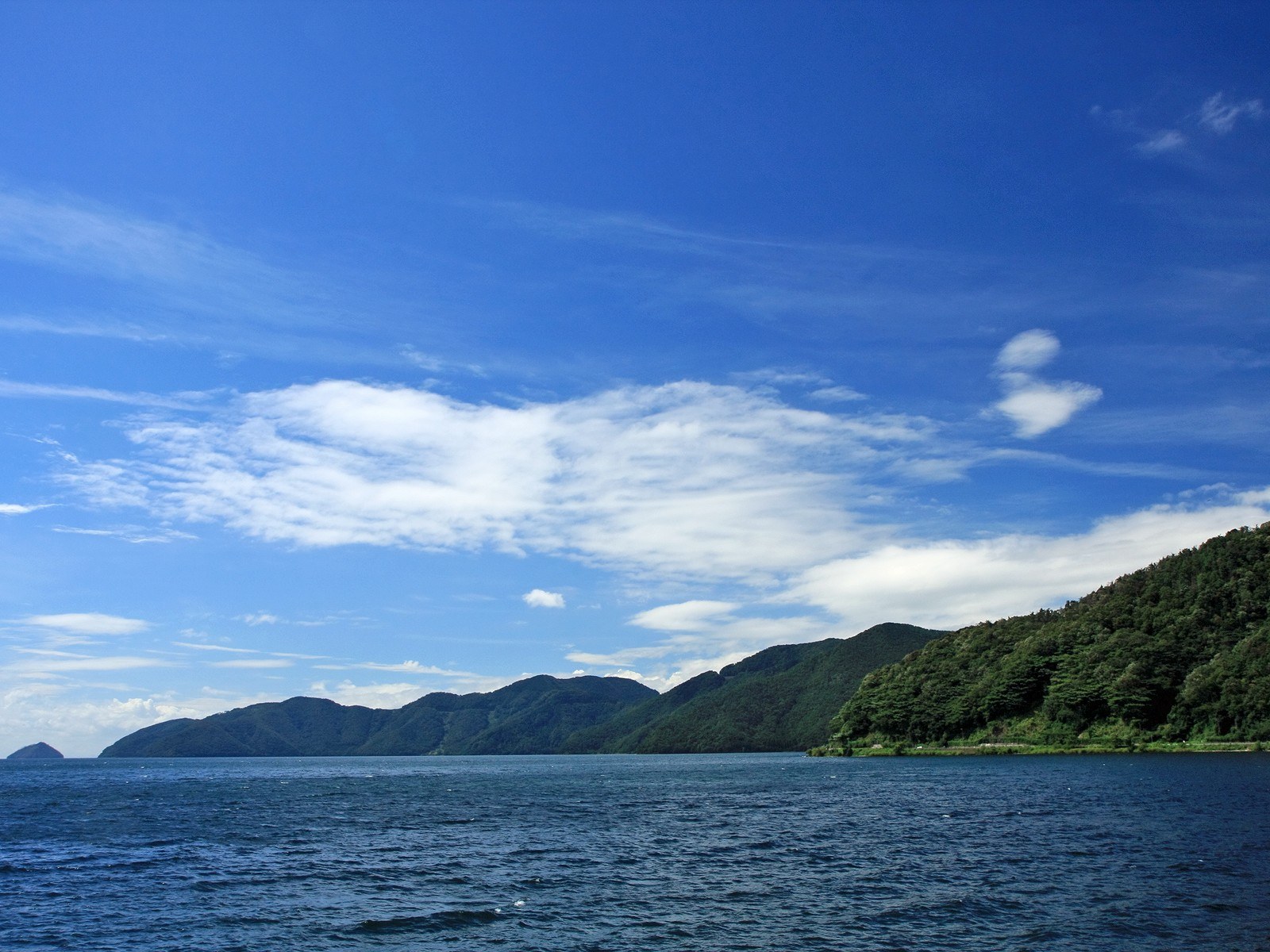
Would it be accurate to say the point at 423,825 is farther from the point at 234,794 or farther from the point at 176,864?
the point at 234,794

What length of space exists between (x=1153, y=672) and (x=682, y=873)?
487 ft

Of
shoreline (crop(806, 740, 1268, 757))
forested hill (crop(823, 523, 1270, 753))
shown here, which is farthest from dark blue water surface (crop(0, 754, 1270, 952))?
forested hill (crop(823, 523, 1270, 753))

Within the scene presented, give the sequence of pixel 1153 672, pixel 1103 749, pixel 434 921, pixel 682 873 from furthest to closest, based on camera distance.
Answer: pixel 1153 672 < pixel 1103 749 < pixel 682 873 < pixel 434 921

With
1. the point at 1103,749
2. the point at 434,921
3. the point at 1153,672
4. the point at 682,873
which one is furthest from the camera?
the point at 1153,672

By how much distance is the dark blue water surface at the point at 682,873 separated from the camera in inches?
1283

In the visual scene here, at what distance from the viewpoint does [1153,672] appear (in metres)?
159

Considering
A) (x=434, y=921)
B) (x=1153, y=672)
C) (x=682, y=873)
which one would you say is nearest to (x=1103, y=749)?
(x=1153, y=672)

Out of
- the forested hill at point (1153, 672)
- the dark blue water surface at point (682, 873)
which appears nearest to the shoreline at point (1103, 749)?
the forested hill at point (1153, 672)

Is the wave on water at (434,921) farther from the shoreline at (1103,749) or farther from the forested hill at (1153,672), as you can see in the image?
the forested hill at (1153,672)

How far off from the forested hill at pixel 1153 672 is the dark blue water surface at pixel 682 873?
59508 millimetres

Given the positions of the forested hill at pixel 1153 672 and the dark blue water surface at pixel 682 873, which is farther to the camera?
the forested hill at pixel 1153 672

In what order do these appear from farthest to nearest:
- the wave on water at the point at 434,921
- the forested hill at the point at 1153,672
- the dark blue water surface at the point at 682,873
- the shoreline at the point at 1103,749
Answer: the forested hill at the point at 1153,672 < the shoreline at the point at 1103,749 < the wave on water at the point at 434,921 < the dark blue water surface at the point at 682,873

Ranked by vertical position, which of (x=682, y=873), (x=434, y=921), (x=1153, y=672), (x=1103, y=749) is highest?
(x=1153, y=672)

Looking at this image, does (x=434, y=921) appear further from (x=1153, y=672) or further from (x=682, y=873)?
(x=1153, y=672)
